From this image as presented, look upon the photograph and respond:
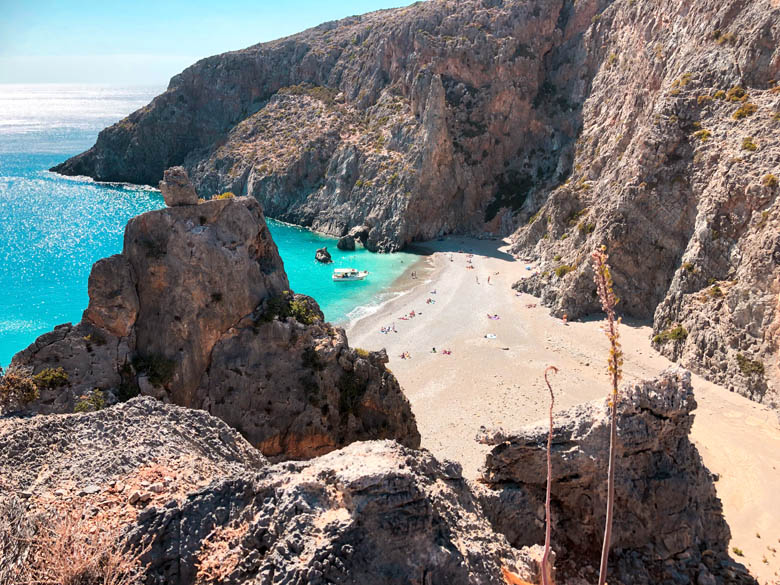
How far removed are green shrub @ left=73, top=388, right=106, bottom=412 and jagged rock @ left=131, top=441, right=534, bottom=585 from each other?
9.71 meters

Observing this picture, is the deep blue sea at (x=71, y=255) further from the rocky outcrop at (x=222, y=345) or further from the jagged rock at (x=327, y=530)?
the jagged rock at (x=327, y=530)

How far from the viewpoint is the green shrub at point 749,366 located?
32.0 meters

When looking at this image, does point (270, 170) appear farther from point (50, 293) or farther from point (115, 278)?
point (115, 278)

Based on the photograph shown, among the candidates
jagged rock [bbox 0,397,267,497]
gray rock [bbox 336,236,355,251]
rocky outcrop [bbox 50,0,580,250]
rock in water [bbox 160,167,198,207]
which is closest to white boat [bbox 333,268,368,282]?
rocky outcrop [bbox 50,0,580,250]

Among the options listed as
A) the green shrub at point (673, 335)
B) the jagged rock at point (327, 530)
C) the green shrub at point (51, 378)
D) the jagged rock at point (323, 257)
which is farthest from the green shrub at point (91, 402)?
the jagged rock at point (323, 257)

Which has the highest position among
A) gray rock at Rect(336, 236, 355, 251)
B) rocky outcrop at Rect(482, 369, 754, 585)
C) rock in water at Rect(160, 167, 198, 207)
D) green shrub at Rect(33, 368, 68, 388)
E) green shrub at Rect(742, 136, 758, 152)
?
green shrub at Rect(742, 136, 758, 152)

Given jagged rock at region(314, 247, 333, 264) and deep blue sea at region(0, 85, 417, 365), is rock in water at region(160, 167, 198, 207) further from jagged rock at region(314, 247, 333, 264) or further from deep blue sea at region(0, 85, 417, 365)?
jagged rock at region(314, 247, 333, 264)

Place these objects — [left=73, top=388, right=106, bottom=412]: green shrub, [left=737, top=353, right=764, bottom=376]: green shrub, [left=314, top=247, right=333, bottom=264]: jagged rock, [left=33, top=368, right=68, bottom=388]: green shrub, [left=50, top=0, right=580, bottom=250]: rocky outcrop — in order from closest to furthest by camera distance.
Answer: [left=73, top=388, right=106, bottom=412]: green shrub < [left=33, top=368, right=68, bottom=388]: green shrub < [left=737, top=353, right=764, bottom=376]: green shrub < [left=314, top=247, right=333, bottom=264]: jagged rock < [left=50, top=0, right=580, bottom=250]: rocky outcrop

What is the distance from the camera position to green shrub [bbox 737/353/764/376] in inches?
1260

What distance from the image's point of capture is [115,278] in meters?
20.5

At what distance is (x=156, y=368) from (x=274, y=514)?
46.1 feet

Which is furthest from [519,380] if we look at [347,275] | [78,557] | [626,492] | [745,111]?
[78,557]

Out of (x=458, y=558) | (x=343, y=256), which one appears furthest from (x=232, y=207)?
(x=343, y=256)

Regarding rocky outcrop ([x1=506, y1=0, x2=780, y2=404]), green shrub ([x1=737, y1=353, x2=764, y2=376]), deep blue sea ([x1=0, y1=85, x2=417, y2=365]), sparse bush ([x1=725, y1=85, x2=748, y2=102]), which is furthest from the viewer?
deep blue sea ([x1=0, y1=85, x2=417, y2=365])
